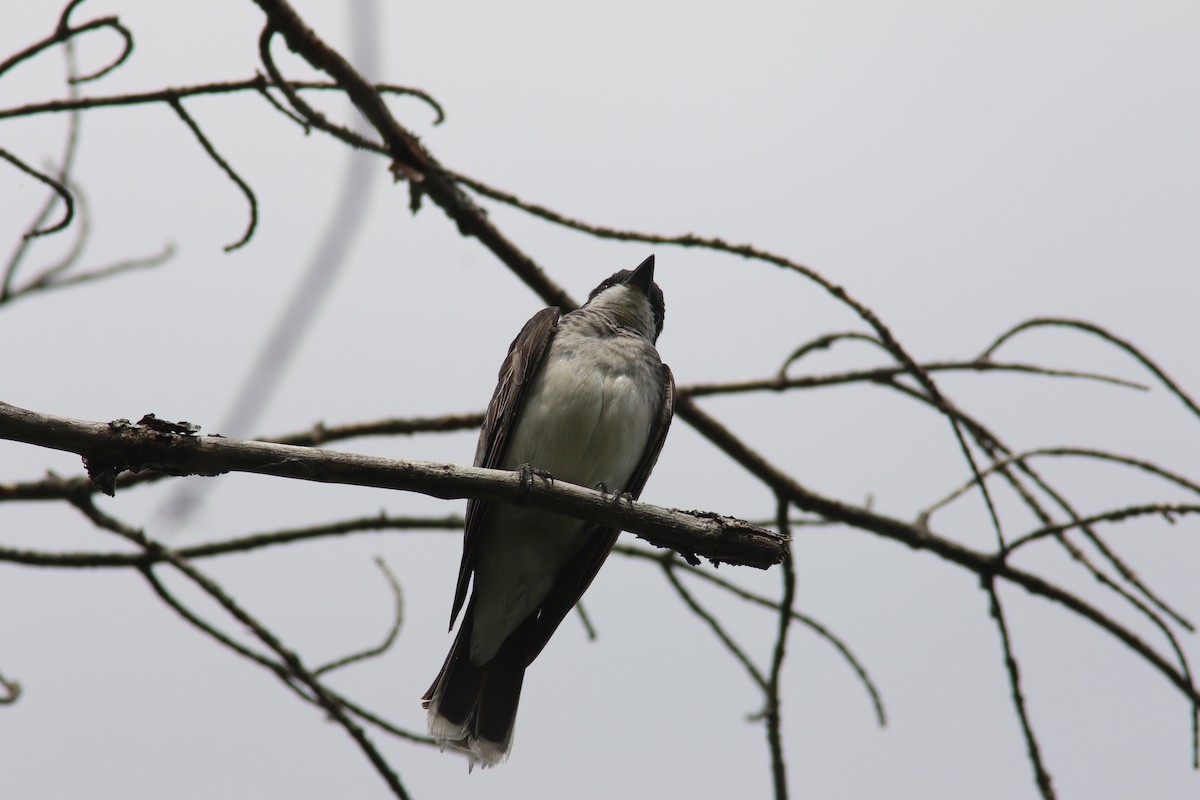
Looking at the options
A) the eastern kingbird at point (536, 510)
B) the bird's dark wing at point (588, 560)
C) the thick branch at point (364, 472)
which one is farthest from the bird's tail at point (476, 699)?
the thick branch at point (364, 472)

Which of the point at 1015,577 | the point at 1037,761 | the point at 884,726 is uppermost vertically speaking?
the point at 1015,577

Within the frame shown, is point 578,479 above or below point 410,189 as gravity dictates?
below

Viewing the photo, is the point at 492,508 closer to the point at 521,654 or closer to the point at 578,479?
the point at 578,479

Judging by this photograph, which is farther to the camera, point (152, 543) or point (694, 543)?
point (152, 543)

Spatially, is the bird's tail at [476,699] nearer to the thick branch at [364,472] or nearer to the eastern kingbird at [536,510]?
the eastern kingbird at [536,510]

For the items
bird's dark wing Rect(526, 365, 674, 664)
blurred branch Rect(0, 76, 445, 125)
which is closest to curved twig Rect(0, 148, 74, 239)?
blurred branch Rect(0, 76, 445, 125)

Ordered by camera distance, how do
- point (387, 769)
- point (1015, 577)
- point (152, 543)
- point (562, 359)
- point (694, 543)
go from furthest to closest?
point (562, 359), point (1015, 577), point (152, 543), point (387, 769), point (694, 543)

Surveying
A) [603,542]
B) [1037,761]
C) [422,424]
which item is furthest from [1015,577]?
[422,424]

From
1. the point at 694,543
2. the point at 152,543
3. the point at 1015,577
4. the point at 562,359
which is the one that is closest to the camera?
the point at 694,543

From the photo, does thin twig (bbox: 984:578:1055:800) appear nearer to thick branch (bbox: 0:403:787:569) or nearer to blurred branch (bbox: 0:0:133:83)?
thick branch (bbox: 0:403:787:569)
